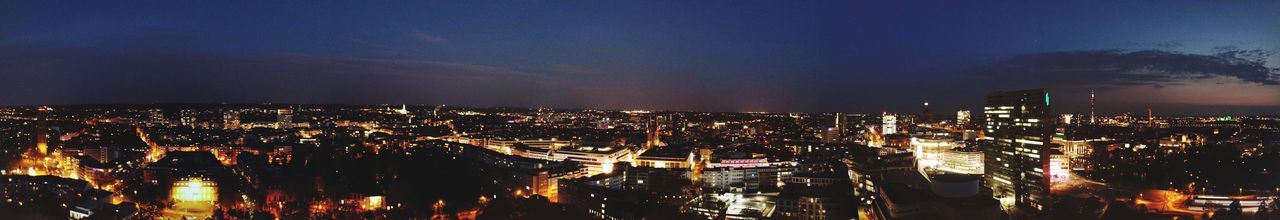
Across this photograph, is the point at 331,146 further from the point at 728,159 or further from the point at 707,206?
the point at 707,206

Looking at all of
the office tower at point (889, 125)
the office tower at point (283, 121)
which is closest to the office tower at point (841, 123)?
the office tower at point (889, 125)

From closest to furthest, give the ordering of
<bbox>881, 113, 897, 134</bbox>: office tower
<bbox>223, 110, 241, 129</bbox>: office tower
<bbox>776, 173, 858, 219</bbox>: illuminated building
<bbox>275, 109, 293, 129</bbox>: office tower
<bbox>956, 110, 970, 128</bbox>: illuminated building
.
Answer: <bbox>776, 173, 858, 219</bbox>: illuminated building → <bbox>223, 110, 241, 129</bbox>: office tower → <bbox>275, 109, 293, 129</bbox>: office tower → <bbox>881, 113, 897, 134</bbox>: office tower → <bbox>956, 110, 970, 128</bbox>: illuminated building

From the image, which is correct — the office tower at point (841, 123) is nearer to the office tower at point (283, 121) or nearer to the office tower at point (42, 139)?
the office tower at point (283, 121)

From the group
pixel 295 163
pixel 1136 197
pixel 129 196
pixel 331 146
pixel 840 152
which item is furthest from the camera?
pixel 840 152

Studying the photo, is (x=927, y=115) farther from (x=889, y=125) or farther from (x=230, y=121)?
(x=230, y=121)

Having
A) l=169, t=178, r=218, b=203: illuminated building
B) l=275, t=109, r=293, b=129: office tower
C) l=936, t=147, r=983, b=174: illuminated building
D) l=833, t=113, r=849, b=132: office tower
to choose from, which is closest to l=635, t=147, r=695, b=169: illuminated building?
l=936, t=147, r=983, b=174: illuminated building

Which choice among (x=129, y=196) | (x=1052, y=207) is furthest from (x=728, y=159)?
(x=129, y=196)

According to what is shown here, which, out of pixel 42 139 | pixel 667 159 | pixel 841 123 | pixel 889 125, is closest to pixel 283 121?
pixel 42 139

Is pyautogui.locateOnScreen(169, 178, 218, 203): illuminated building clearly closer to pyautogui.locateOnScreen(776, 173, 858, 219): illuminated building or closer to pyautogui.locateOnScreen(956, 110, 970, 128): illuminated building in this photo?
pyautogui.locateOnScreen(776, 173, 858, 219): illuminated building
